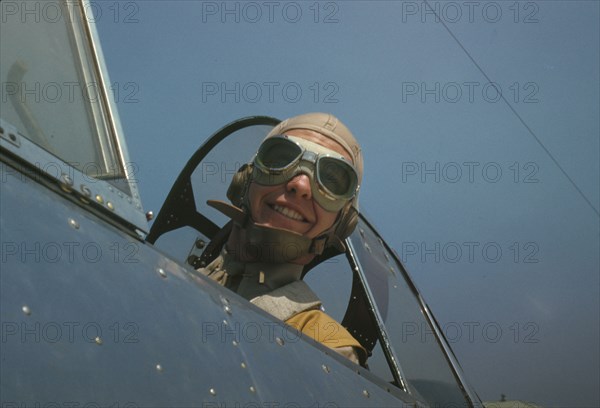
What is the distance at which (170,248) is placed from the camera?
3805 mm

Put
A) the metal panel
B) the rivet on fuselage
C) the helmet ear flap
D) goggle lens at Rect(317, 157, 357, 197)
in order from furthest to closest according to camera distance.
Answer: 1. the helmet ear flap
2. goggle lens at Rect(317, 157, 357, 197)
3. the rivet on fuselage
4. the metal panel

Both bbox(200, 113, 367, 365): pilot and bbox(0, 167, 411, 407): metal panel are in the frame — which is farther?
bbox(200, 113, 367, 365): pilot

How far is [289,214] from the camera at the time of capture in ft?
11.0

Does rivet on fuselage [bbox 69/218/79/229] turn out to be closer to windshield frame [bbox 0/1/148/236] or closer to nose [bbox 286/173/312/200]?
windshield frame [bbox 0/1/148/236]

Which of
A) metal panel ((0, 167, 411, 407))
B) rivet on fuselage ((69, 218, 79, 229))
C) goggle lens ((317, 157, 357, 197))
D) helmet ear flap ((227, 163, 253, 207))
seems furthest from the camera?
helmet ear flap ((227, 163, 253, 207))

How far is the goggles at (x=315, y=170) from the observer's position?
10.8ft

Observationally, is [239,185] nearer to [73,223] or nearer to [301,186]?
[301,186]

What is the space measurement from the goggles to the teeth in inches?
3.6

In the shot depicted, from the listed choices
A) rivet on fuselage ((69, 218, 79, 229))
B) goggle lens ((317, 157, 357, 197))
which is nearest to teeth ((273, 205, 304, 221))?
goggle lens ((317, 157, 357, 197))

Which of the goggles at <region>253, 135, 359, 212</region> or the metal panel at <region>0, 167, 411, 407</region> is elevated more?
the goggles at <region>253, 135, 359, 212</region>

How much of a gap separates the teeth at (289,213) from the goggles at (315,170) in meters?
0.09

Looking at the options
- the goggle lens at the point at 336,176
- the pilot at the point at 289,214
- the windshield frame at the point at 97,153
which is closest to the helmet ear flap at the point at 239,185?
the pilot at the point at 289,214

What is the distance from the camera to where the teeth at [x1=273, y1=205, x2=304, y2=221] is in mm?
3332

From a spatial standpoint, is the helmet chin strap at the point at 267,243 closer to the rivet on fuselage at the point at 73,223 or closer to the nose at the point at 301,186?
the nose at the point at 301,186
